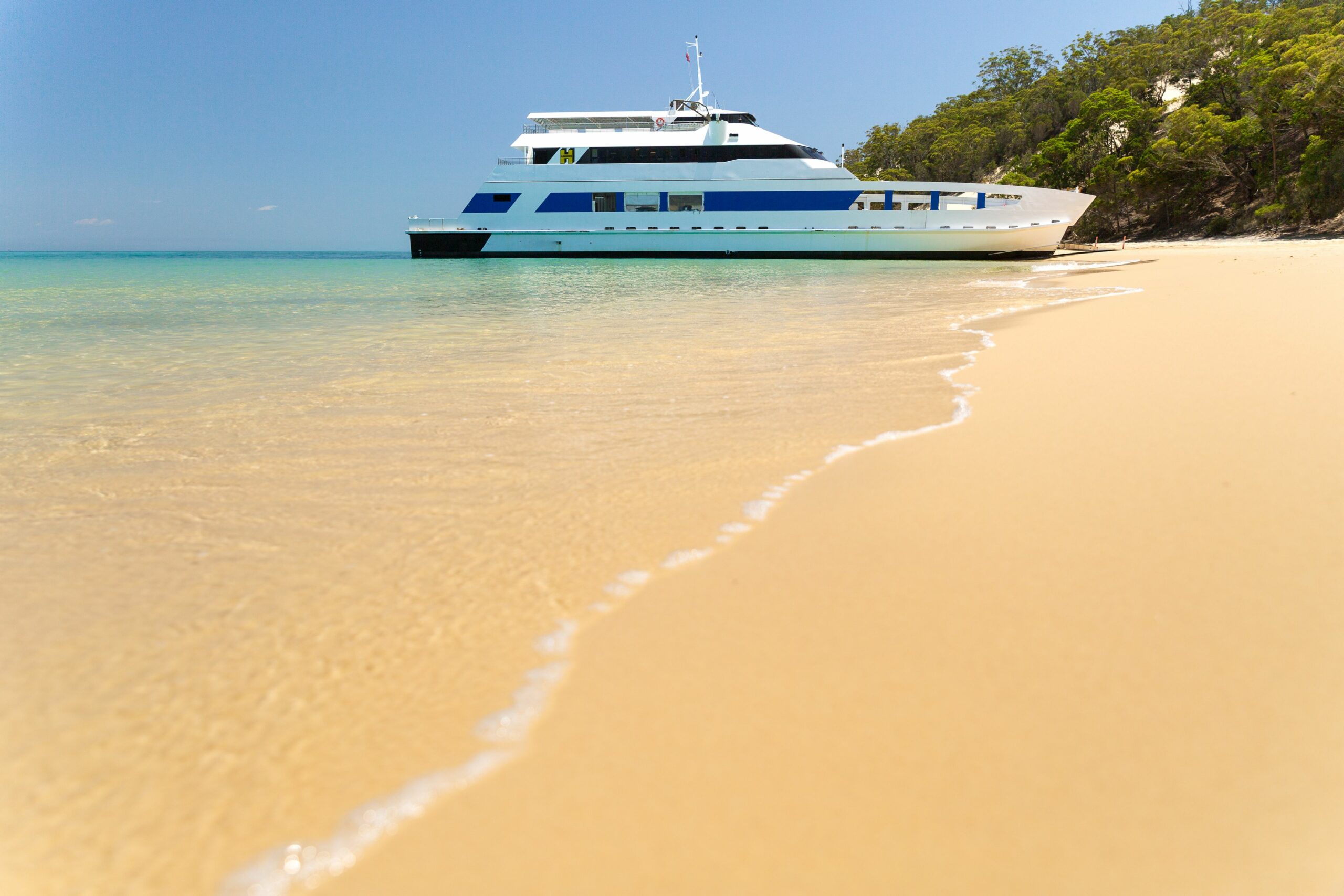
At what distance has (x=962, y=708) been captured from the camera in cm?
116

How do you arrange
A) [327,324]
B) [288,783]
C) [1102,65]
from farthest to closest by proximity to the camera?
[1102,65] → [327,324] → [288,783]

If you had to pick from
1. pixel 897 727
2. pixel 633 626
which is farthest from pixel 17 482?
pixel 897 727

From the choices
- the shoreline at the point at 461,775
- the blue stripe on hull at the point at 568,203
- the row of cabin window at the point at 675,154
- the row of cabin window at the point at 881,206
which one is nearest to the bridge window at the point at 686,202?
the row of cabin window at the point at 675,154

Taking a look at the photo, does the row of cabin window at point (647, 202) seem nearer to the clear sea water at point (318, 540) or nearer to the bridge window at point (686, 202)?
the bridge window at point (686, 202)

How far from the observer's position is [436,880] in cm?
90

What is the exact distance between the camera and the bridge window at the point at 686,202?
23.8m

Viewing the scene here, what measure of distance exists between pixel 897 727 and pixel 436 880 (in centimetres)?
68

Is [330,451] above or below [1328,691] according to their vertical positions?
above

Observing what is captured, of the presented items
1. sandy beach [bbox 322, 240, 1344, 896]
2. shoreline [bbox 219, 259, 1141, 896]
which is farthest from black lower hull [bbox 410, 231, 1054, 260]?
shoreline [bbox 219, 259, 1141, 896]

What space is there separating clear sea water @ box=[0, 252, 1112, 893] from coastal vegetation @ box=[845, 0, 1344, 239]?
27570 millimetres

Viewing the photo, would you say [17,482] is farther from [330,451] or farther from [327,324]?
[327,324]

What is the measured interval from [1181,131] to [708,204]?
61.7 feet

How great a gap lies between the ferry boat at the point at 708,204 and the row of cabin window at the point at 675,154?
0.04 metres

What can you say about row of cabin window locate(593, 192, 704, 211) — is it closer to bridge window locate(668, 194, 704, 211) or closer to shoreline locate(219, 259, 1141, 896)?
bridge window locate(668, 194, 704, 211)
